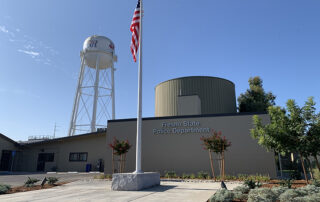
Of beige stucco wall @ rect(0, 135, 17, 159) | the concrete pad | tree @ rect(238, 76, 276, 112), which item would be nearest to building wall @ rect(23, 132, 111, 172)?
beige stucco wall @ rect(0, 135, 17, 159)

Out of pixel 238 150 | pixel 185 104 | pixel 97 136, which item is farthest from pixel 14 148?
pixel 238 150

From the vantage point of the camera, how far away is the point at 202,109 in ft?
83.8

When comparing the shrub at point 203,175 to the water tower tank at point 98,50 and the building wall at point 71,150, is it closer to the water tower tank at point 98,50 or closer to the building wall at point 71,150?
the building wall at point 71,150

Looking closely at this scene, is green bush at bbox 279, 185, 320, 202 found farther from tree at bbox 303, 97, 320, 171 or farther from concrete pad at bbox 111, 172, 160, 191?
concrete pad at bbox 111, 172, 160, 191

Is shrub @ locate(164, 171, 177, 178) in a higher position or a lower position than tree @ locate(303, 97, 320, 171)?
lower

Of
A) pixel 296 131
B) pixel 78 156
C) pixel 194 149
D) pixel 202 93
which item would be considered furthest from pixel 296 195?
pixel 78 156

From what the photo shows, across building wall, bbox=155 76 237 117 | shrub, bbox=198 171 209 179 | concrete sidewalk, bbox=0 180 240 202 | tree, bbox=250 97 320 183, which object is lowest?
concrete sidewalk, bbox=0 180 240 202

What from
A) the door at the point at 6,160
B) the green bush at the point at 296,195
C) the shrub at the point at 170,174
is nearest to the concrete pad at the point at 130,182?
the green bush at the point at 296,195

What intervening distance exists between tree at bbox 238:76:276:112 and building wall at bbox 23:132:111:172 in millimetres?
25404

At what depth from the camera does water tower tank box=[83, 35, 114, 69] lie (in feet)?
130

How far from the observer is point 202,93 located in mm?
26156

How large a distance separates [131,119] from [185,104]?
6486mm

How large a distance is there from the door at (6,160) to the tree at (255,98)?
38369mm

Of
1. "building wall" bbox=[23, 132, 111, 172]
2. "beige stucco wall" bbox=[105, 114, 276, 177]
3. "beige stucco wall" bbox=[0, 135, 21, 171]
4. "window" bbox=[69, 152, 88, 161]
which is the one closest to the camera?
"beige stucco wall" bbox=[105, 114, 276, 177]
